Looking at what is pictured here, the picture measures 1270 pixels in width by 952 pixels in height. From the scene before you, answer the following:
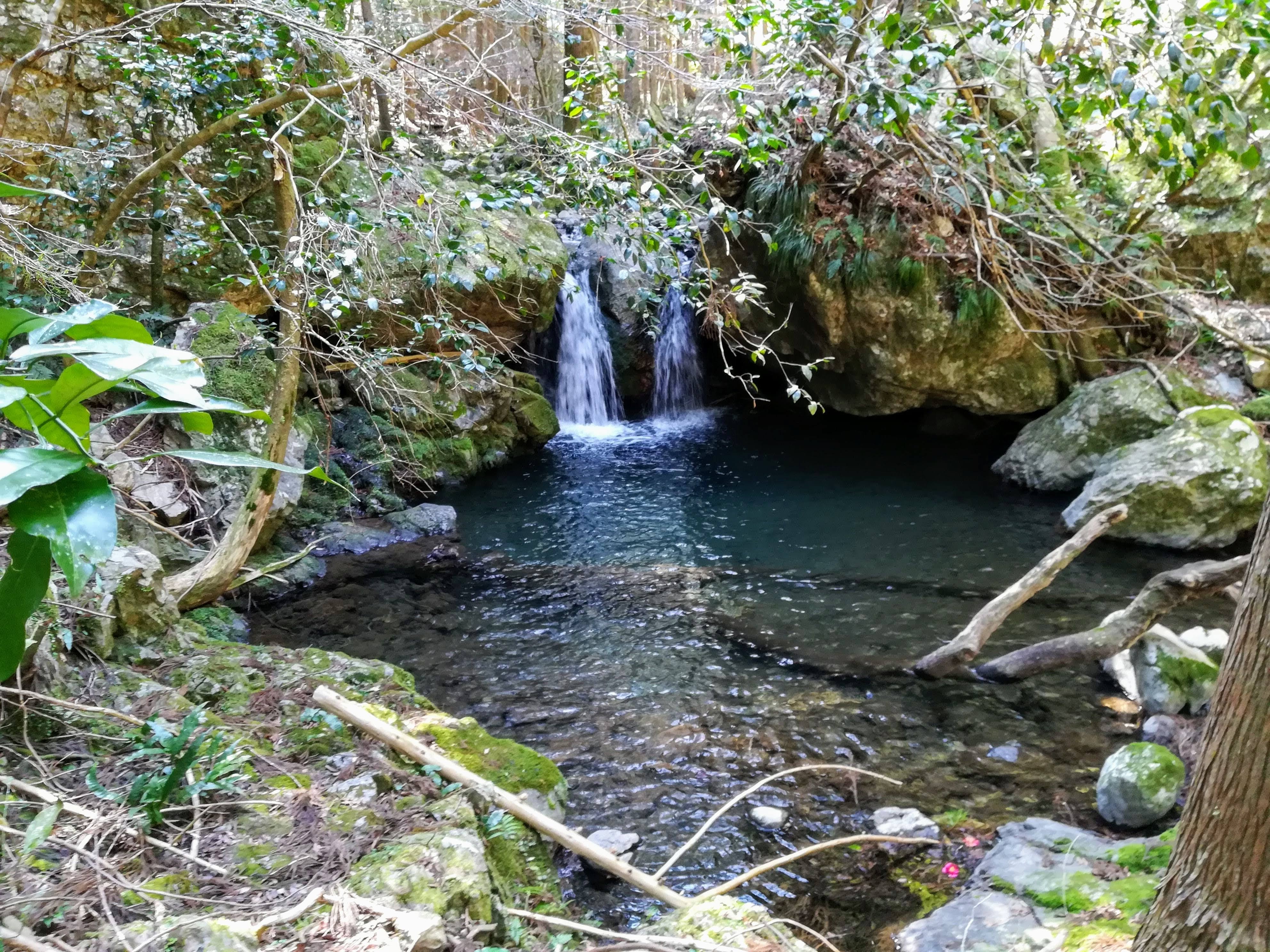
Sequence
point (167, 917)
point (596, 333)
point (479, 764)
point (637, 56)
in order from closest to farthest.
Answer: point (167, 917) → point (479, 764) → point (637, 56) → point (596, 333)

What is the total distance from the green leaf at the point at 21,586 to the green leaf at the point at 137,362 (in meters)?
0.25

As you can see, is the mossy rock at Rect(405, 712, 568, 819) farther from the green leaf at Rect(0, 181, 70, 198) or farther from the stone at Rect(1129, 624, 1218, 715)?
the stone at Rect(1129, 624, 1218, 715)

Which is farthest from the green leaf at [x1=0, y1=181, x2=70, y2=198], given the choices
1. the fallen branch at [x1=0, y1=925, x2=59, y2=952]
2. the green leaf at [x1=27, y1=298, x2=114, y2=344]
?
the fallen branch at [x1=0, y1=925, x2=59, y2=952]

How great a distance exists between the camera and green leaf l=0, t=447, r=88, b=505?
2.76 ft

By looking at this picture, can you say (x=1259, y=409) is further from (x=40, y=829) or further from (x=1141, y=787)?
(x=40, y=829)

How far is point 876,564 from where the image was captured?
7098 mm

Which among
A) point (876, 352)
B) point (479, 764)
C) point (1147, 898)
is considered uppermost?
point (876, 352)

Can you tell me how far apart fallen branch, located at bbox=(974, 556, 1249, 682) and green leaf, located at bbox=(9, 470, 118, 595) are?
5.25m

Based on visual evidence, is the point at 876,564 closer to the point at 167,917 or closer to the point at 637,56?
the point at 637,56

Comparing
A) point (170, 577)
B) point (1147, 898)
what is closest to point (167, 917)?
point (1147, 898)

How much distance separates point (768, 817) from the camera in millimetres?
3838

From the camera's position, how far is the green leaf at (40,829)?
5.75ft

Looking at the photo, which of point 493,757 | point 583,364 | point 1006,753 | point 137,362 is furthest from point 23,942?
point 583,364

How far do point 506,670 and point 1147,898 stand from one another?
148 inches
